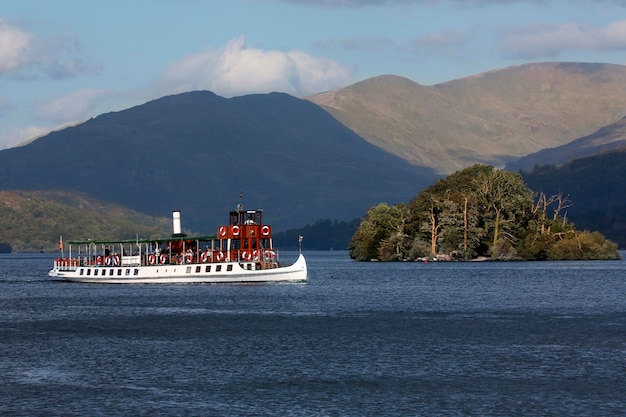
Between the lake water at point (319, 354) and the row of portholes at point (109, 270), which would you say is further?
the row of portholes at point (109, 270)

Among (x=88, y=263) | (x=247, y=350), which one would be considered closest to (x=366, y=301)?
(x=247, y=350)

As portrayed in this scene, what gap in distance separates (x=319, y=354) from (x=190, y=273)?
94098mm

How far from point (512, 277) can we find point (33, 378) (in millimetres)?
119906

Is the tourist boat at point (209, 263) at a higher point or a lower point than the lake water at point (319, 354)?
higher

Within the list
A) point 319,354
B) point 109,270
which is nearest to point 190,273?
point 109,270

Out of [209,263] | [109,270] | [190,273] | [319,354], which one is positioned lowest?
[319,354]

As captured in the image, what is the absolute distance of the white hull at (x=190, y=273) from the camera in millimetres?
163375

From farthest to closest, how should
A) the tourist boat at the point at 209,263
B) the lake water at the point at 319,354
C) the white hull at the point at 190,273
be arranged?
the white hull at the point at 190,273 < the tourist boat at the point at 209,263 < the lake water at the point at 319,354

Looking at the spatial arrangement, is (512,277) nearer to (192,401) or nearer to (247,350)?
(247,350)

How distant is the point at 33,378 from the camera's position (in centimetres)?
6781

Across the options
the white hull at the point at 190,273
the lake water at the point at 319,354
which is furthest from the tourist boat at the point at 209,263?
the lake water at the point at 319,354

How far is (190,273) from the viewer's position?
559 ft

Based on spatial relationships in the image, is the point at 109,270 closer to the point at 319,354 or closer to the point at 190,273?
the point at 190,273

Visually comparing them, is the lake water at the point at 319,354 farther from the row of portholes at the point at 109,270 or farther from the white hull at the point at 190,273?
the row of portholes at the point at 109,270
